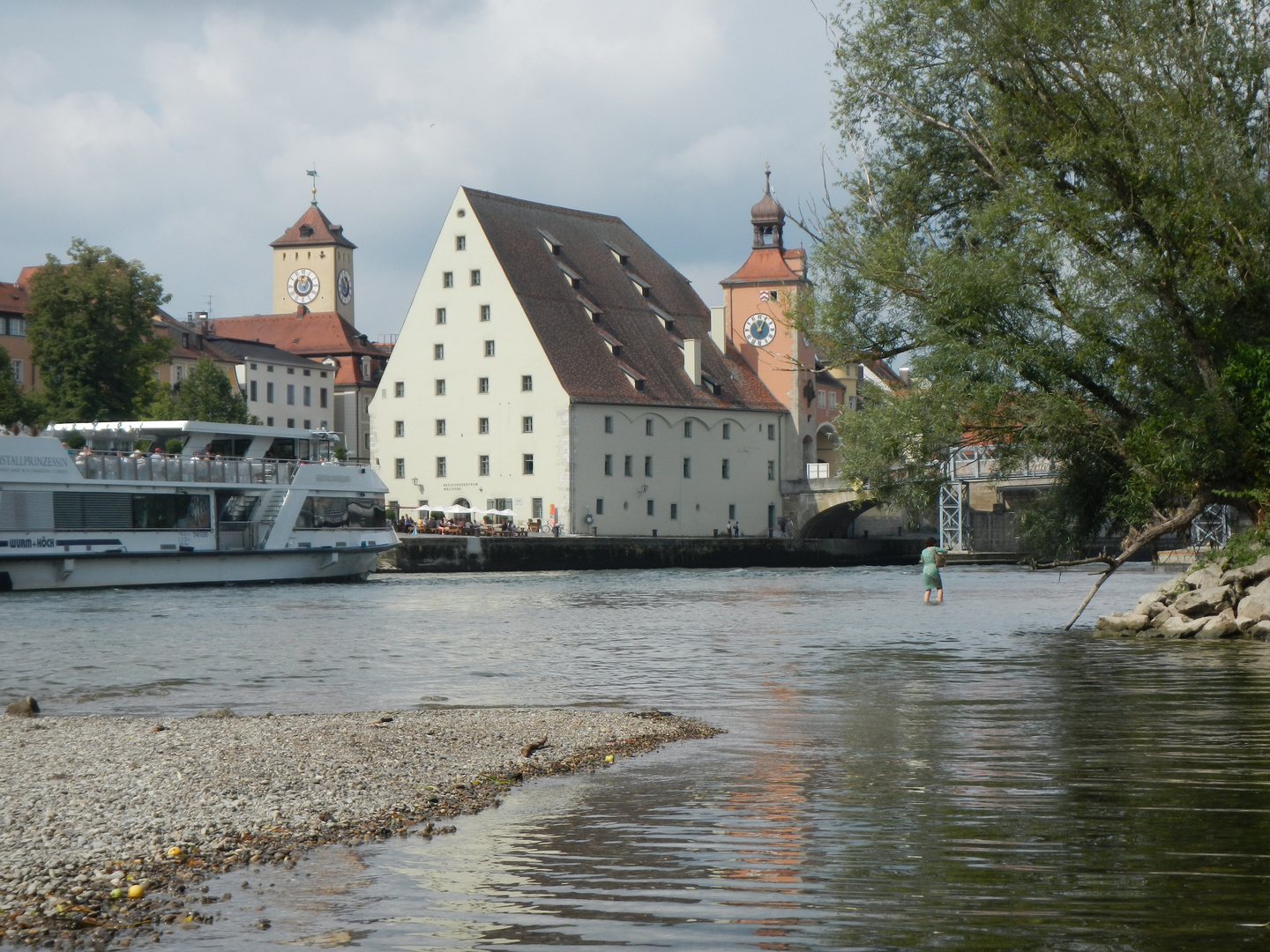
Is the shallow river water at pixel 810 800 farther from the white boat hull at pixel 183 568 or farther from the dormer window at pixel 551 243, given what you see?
the dormer window at pixel 551 243

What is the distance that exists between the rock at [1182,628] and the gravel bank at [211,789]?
39.7 ft

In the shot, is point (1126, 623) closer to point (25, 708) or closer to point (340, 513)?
point (25, 708)

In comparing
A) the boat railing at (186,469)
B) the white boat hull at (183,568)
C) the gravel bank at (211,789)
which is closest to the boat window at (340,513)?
the white boat hull at (183,568)

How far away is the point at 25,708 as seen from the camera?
13398 mm

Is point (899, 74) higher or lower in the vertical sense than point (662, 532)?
higher

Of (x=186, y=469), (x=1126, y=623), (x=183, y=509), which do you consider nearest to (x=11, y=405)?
(x=186, y=469)

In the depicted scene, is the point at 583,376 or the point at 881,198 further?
the point at 583,376

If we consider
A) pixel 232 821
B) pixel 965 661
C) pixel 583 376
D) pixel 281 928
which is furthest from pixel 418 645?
pixel 583 376

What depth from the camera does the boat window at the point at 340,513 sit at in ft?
168

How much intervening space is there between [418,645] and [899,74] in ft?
37.6

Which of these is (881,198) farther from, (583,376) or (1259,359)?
(583,376)

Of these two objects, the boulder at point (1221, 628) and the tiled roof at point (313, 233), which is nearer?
the boulder at point (1221, 628)

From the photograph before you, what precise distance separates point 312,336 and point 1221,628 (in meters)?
110

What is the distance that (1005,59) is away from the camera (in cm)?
2239
